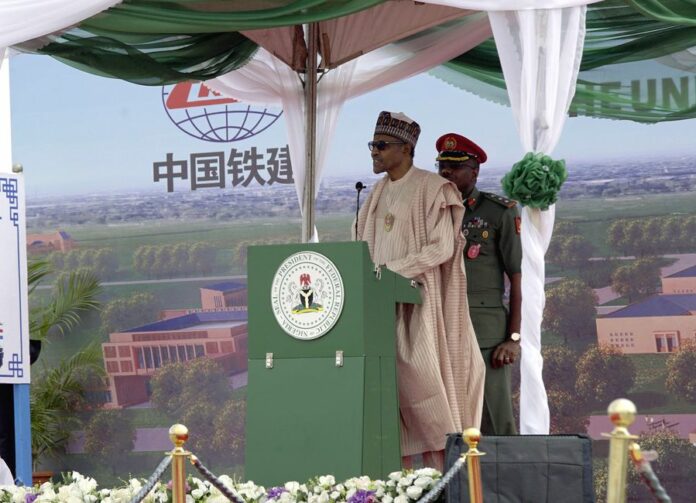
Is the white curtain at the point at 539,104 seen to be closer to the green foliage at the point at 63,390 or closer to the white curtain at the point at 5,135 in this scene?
the white curtain at the point at 5,135

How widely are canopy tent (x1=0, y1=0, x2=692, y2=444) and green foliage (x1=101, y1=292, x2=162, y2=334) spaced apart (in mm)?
2652

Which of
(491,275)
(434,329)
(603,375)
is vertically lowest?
(603,375)

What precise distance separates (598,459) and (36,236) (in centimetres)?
478

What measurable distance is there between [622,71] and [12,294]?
3584mm

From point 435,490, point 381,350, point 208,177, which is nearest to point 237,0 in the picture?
point 381,350

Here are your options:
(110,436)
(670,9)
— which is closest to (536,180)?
(670,9)

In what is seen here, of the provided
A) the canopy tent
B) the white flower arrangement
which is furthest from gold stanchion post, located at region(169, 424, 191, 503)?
the canopy tent

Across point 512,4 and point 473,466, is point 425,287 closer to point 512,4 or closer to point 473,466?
point 512,4

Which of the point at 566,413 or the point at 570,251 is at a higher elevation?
the point at 570,251

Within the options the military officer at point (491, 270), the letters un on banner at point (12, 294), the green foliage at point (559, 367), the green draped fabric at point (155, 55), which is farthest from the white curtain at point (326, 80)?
the green foliage at point (559, 367)

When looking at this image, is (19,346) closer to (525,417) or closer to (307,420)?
(307,420)

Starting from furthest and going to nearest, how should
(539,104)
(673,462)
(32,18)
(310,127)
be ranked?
(673,462) → (310,127) → (32,18) → (539,104)

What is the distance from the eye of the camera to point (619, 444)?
331cm

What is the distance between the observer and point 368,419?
559 cm
